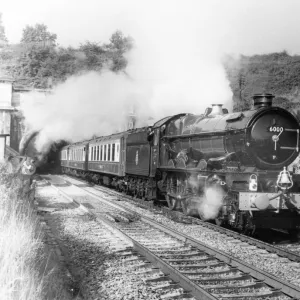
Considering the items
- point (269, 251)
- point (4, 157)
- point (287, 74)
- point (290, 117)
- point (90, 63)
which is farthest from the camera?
point (90, 63)

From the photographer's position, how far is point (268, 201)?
903 centimetres

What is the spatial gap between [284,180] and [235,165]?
45.8 inches

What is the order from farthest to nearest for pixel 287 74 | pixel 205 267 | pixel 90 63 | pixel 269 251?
pixel 90 63 → pixel 287 74 → pixel 269 251 → pixel 205 267

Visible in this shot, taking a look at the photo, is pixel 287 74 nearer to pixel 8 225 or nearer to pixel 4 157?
pixel 4 157

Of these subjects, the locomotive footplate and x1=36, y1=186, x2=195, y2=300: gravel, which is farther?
the locomotive footplate

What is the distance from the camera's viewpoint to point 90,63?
75.6m

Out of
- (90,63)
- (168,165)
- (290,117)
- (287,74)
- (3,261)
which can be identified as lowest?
(3,261)

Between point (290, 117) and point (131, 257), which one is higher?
point (290, 117)

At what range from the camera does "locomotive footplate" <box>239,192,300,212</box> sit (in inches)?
354

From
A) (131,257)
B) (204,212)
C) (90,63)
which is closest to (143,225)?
(204,212)

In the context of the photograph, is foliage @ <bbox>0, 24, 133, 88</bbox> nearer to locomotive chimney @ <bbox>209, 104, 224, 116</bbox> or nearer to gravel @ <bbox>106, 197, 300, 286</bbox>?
locomotive chimney @ <bbox>209, 104, 224, 116</bbox>

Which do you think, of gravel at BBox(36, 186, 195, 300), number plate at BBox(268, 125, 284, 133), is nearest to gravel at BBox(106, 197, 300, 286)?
gravel at BBox(36, 186, 195, 300)

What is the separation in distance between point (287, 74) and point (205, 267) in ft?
150

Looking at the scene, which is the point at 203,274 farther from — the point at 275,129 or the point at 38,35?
the point at 38,35
